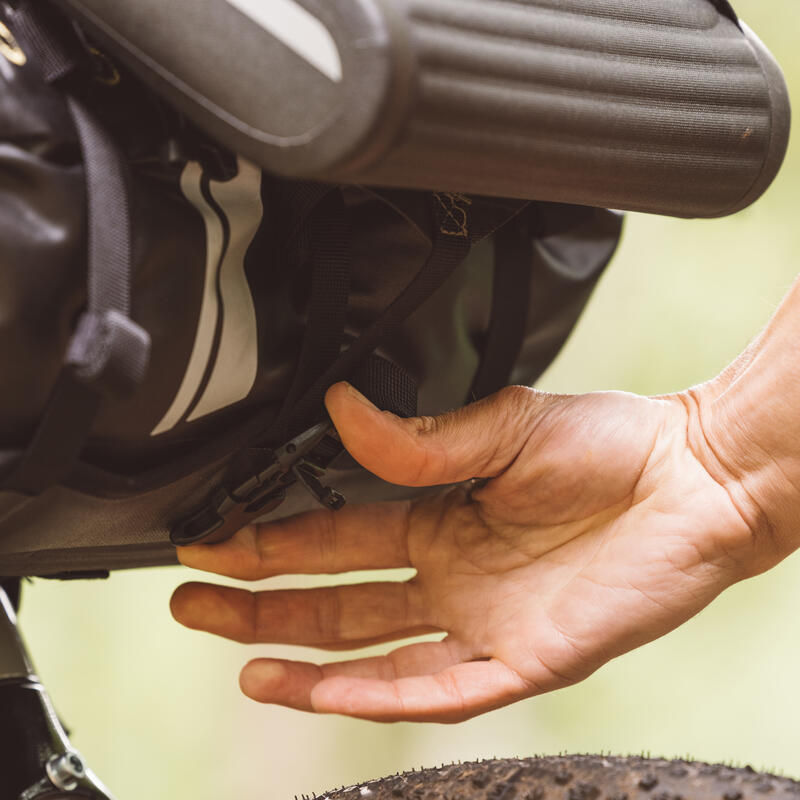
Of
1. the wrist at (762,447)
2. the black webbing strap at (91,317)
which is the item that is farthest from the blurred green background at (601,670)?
the black webbing strap at (91,317)

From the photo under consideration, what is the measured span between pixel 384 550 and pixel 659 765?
0.28m

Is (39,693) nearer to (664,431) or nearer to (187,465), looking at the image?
(187,465)

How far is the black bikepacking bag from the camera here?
1.26 feet

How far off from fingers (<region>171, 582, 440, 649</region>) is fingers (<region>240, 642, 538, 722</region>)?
4 centimetres

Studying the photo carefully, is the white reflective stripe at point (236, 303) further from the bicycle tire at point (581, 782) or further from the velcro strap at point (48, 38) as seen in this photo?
the bicycle tire at point (581, 782)

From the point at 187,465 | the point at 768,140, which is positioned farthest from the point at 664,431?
the point at 187,465

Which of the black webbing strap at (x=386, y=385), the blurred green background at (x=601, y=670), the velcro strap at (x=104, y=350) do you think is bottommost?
the blurred green background at (x=601, y=670)

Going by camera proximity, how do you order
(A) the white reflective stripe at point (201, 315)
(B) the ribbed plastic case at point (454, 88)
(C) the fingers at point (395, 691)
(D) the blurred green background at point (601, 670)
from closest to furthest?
(B) the ribbed plastic case at point (454, 88) → (A) the white reflective stripe at point (201, 315) → (C) the fingers at point (395, 691) → (D) the blurred green background at point (601, 670)

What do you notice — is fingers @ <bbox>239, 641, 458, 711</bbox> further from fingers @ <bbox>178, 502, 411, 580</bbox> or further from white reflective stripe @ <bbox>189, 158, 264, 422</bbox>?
white reflective stripe @ <bbox>189, 158, 264, 422</bbox>

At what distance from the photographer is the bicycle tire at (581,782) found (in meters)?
0.41

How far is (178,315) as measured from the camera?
439 mm

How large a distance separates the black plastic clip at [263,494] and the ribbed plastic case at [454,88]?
187 mm

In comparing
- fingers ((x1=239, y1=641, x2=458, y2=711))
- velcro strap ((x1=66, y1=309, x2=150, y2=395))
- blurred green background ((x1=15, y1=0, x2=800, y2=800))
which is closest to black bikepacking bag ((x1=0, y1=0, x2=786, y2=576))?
velcro strap ((x1=66, y1=309, x2=150, y2=395))

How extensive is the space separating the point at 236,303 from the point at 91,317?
4.1 inches
